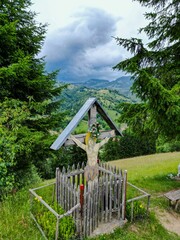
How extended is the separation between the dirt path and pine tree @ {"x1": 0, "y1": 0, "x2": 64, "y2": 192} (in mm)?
5587

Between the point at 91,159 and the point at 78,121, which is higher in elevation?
the point at 78,121

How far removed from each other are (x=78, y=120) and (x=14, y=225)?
3.52 metres

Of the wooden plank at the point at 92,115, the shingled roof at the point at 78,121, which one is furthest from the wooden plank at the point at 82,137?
the wooden plank at the point at 92,115

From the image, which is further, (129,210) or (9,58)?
(9,58)

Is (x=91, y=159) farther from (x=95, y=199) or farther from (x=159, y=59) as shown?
(x=159, y=59)

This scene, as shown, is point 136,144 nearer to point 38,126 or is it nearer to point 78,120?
point 38,126

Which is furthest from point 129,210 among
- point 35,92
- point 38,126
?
point 35,92

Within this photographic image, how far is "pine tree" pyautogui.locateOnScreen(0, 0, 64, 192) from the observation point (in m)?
9.25

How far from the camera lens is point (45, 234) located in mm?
5648

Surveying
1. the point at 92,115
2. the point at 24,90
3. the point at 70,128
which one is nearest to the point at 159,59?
the point at 92,115

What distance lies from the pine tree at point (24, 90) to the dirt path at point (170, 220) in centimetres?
559

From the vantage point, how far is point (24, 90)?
11945 mm

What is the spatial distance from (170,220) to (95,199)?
11.0ft

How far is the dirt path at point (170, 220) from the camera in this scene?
7.14m
